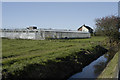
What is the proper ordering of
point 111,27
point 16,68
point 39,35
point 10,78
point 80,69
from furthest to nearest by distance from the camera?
point 39,35 → point 111,27 → point 80,69 → point 16,68 → point 10,78

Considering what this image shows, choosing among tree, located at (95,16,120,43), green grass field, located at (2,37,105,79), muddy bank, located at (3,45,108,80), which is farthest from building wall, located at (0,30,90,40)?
muddy bank, located at (3,45,108,80)

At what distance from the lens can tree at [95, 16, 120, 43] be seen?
31.8 m

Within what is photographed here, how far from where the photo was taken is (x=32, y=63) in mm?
10430

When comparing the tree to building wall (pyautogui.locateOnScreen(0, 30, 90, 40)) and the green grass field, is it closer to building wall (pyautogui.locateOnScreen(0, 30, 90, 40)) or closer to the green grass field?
the green grass field

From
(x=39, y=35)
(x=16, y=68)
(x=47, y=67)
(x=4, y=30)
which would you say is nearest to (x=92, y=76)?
(x=47, y=67)

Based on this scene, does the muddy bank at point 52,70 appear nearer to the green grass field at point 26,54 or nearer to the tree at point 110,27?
the green grass field at point 26,54

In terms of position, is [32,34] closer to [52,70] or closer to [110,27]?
[110,27]

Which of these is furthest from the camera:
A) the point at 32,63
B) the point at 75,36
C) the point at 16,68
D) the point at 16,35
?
the point at 75,36

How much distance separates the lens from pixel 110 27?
32031 mm

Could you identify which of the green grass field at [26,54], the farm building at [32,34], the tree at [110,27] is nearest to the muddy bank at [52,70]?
the green grass field at [26,54]

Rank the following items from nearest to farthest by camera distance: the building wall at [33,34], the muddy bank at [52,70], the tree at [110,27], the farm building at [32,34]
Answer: the muddy bank at [52,70] < the tree at [110,27] < the building wall at [33,34] < the farm building at [32,34]

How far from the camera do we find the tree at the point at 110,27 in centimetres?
3178

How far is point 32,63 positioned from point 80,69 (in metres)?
5.60

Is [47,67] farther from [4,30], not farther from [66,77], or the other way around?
[4,30]
